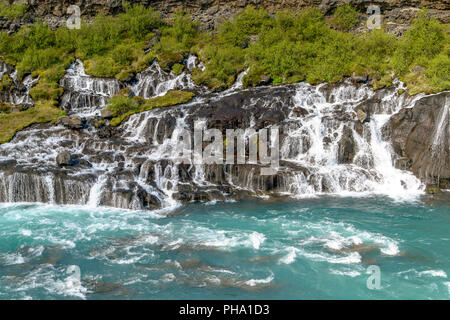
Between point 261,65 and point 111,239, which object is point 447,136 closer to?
A: point 261,65

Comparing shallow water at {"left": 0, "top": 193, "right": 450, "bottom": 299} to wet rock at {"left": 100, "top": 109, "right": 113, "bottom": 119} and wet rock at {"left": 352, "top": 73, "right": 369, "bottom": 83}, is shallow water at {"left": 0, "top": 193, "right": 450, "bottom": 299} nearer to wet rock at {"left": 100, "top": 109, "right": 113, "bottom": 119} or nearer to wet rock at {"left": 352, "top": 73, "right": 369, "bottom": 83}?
wet rock at {"left": 100, "top": 109, "right": 113, "bottom": 119}

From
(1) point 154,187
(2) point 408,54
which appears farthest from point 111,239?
(2) point 408,54

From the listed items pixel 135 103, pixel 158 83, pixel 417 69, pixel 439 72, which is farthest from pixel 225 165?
pixel 417 69

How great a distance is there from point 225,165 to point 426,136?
13.0 meters

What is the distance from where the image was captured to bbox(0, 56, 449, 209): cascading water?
918 inches

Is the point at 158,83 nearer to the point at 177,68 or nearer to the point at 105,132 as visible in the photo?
the point at 177,68

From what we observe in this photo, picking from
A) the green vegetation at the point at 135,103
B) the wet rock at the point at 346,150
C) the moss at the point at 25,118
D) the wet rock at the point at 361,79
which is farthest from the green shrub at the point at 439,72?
the moss at the point at 25,118

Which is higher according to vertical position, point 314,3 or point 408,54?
point 314,3

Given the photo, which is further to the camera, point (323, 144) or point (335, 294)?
point (323, 144)

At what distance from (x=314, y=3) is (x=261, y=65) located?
45.6 ft

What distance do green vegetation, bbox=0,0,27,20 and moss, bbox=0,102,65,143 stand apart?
17664mm

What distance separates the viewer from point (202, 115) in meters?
30.6

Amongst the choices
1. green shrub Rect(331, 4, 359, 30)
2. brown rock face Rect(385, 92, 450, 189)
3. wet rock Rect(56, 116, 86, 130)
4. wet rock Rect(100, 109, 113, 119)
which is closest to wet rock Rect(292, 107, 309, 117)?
brown rock face Rect(385, 92, 450, 189)

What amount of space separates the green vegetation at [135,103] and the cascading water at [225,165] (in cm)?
82
